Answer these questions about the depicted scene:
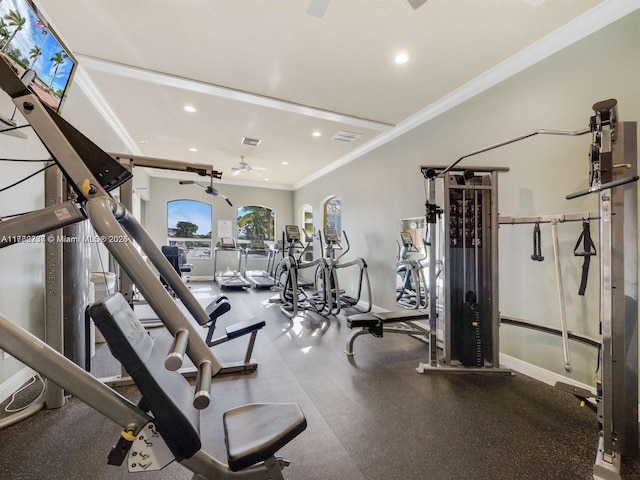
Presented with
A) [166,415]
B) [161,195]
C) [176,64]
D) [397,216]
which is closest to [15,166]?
[176,64]

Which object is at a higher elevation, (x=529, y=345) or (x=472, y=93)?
(x=472, y=93)

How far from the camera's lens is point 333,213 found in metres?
6.92

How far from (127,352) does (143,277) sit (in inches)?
9.3

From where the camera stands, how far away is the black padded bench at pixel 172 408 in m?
0.85

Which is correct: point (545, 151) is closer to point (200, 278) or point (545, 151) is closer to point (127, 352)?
point (127, 352)

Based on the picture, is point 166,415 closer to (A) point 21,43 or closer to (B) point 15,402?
(A) point 21,43

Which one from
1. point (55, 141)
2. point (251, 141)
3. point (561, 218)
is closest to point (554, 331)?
point (561, 218)

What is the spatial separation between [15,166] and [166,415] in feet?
8.42

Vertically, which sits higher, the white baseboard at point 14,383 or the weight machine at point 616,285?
the weight machine at point 616,285

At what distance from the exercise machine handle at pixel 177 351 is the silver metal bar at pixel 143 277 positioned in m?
0.03

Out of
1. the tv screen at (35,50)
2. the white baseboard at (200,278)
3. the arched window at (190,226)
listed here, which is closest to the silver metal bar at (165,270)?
the tv screen at (35,50)

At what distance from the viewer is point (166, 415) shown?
35.2 inches

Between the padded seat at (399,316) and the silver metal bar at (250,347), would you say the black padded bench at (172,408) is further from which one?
the padded seat at (399,316)

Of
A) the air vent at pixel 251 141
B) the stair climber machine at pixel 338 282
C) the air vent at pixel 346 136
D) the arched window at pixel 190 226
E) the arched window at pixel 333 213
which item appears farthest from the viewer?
the arched window at pixel 190 226
